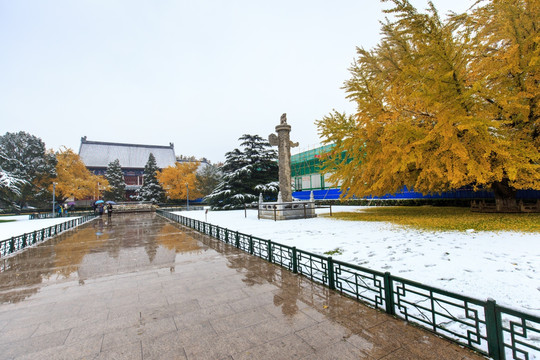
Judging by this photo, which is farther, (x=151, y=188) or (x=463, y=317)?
(x=151, y=188)

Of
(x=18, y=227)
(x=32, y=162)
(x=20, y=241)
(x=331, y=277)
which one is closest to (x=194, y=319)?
(x=331, y=277)

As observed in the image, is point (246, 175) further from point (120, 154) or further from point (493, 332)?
point (120, 154)

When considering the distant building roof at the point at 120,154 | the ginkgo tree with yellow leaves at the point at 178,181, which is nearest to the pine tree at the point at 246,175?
the ginkgo tree with yellow leaves at the point at 178,181

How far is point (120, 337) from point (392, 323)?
4.03 m

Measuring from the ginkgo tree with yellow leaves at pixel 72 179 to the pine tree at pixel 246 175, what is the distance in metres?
21.1

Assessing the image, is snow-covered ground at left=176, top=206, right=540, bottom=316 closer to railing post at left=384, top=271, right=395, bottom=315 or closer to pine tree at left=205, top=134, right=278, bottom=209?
railing post at left=384, top=271, right=395, bottom=315

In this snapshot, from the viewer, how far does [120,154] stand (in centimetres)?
6750

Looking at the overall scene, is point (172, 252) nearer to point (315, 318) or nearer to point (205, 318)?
point (205, 318)

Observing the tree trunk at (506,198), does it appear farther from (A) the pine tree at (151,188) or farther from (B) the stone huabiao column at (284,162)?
Answer: (A) the pine tree at (151,188)

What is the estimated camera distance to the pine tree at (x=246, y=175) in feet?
112

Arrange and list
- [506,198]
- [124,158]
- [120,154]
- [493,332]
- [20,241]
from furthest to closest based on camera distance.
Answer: [120,154]
[124,158]
[506,198]
[20,241]
[493,332]

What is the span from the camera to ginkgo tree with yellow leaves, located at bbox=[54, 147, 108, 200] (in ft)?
122

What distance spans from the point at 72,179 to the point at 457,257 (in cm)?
4747

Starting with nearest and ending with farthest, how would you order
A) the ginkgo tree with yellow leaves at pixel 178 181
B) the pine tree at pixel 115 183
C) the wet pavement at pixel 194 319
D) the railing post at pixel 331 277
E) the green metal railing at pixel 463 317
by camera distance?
1. the green metal railing at pixel 463 317
2. the wet pavement at pixel 194 319
3. the railing post at pixel 331 277
4. the ginkgo tree with yellow leaves at pixel 178 181
5. the pine tree at pixel 115 183
